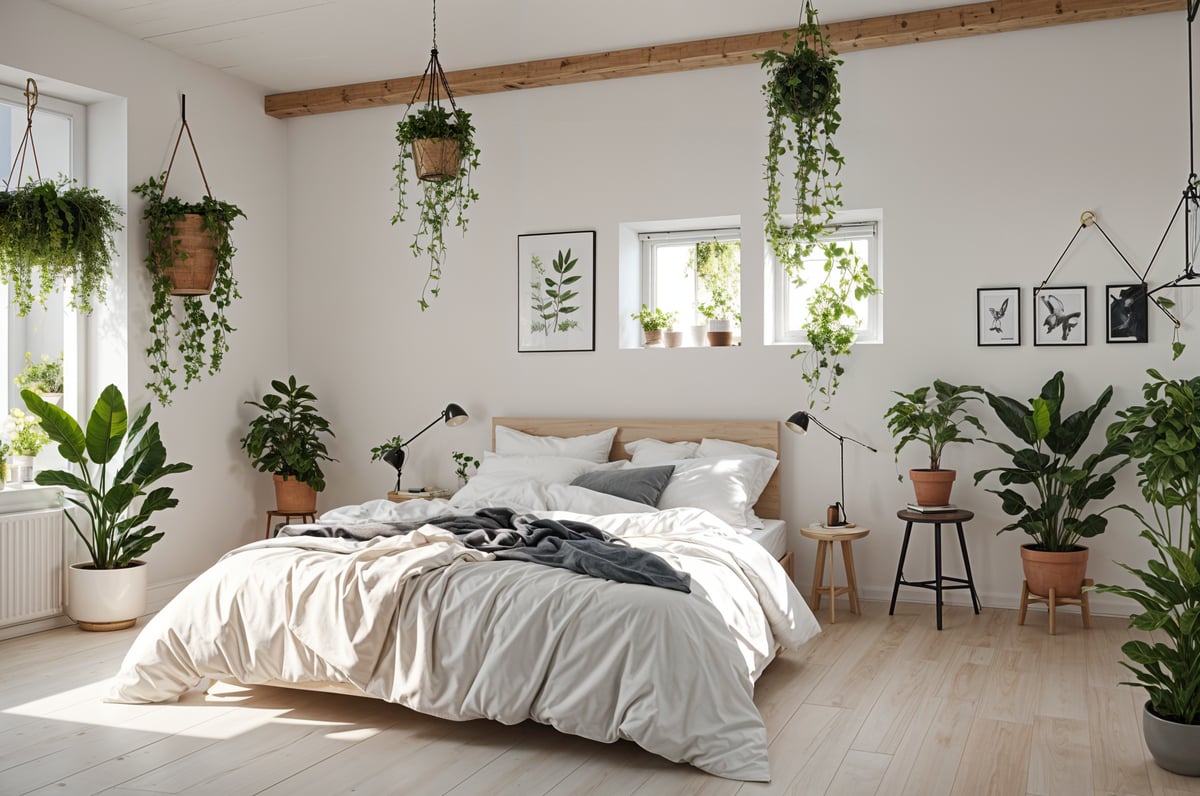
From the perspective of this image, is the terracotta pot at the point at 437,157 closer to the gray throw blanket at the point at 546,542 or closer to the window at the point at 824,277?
the gray throw blanket at the point at 546,542

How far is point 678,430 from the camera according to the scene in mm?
5598

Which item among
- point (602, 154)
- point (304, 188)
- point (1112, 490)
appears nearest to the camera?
point (1112, 490)

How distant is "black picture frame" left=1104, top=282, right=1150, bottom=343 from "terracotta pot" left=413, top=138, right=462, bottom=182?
3.18 m

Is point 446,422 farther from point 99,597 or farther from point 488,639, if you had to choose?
point 488,639

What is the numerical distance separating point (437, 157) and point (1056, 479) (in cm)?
323

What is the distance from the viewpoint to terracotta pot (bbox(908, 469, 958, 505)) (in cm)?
493

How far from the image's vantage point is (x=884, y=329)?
5309 millimetres

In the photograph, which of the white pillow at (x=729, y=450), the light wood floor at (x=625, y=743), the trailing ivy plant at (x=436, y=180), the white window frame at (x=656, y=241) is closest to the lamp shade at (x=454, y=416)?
the trailing ivy plant at (x=436, y=180)

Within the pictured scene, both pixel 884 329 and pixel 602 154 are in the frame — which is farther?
pixel 602 154

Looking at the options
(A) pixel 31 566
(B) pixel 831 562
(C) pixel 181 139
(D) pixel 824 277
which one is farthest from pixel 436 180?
(A) pixel 31 566

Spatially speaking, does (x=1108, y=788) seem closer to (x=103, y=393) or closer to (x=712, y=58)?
(x=712, y=58)

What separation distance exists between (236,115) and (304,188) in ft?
2.03

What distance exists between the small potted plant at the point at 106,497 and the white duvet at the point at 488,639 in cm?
139

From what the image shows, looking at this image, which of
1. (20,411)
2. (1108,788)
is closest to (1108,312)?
(1108,788)
